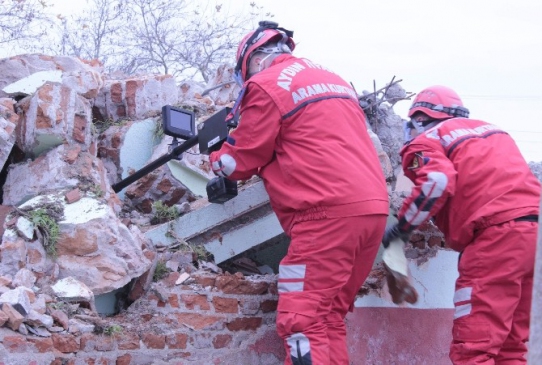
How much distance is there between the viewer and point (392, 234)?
3904mm

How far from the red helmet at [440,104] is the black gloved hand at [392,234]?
70 centimetres

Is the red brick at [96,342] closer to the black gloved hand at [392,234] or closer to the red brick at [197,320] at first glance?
the red brick at [197,320]

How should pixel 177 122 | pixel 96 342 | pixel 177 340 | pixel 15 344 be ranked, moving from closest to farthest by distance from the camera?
pixel 15 344, pixel 96 342, pixel 177 340, pixel 177 122

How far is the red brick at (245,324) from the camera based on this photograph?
4.09 m

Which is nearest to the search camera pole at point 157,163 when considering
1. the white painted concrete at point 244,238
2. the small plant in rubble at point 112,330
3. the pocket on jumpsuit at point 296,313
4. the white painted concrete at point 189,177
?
→ the white painted concrete at point 189,177

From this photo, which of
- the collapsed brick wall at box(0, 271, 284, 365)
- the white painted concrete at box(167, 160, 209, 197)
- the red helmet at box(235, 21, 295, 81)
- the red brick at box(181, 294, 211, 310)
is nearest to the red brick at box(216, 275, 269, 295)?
the collapsed brick wall at box(0, 271, 284, 365)

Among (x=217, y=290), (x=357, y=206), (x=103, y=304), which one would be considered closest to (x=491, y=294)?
(x=357, y=206)

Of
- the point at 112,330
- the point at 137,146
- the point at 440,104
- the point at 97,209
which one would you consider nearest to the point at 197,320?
the point at 112,330

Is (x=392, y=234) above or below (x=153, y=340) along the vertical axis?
above

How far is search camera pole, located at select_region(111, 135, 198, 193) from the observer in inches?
180

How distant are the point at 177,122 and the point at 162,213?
2.14 feet

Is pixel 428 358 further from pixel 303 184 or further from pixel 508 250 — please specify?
pixel 303 184

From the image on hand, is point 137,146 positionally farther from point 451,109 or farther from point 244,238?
point 451,109

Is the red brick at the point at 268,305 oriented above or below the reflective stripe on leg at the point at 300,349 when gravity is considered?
below
